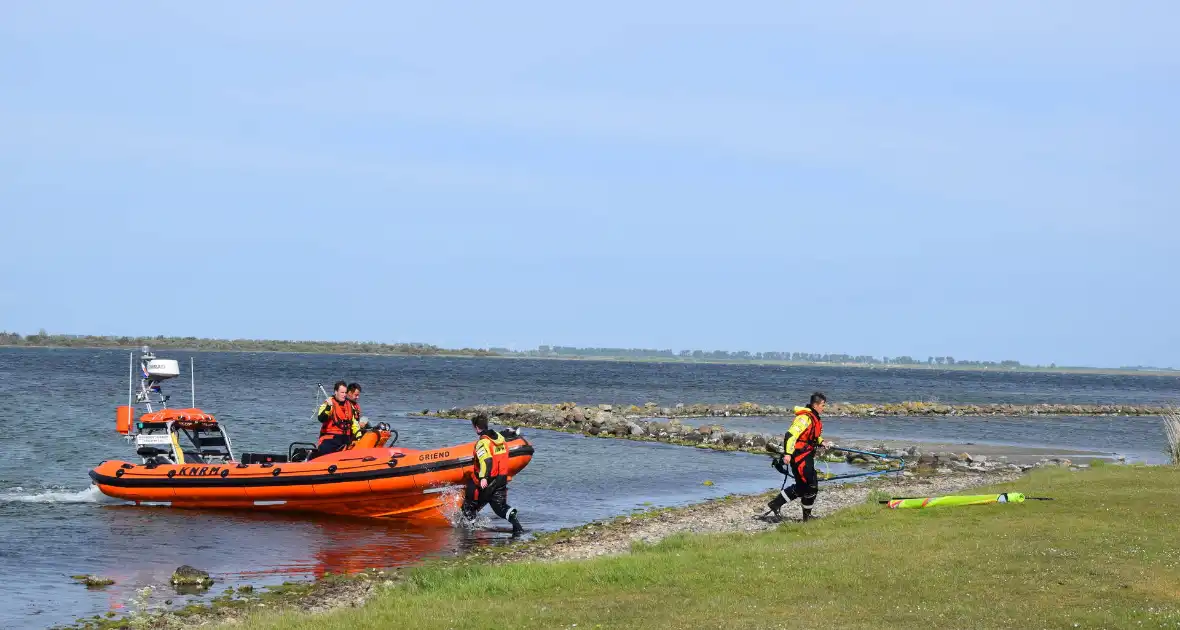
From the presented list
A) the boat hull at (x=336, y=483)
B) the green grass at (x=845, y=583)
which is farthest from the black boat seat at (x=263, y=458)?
the green grass at (x=845, y=583)

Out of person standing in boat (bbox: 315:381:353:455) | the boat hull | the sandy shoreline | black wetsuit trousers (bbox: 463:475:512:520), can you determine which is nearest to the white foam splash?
the boat hull

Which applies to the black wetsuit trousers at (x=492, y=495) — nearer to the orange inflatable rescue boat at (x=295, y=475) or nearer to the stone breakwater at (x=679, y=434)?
the orange inflatable rescue boat at (x=295, y=475)

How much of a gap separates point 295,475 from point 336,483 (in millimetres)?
757

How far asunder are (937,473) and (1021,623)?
16.2 meters

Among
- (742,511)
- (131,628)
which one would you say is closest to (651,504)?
(742,511)

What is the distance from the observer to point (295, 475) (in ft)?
58.3

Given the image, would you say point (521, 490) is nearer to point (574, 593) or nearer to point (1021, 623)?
point (574, 593)

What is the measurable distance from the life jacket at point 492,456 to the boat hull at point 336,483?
2125 millimetres

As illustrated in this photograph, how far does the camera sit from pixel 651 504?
778 inches

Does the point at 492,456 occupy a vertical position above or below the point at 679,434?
above

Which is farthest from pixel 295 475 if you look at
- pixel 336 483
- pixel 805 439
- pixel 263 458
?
pixel 805 439

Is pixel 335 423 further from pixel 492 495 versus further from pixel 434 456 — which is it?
pixel 492 495

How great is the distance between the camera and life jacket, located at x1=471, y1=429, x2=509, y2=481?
15.2 metres

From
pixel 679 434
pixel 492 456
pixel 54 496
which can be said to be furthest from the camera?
pixel 679 434
